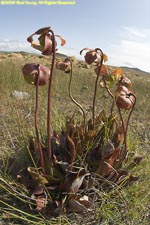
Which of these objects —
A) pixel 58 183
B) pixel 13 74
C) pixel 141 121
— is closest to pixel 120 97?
pixel 58 183

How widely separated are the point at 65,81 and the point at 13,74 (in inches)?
50.9

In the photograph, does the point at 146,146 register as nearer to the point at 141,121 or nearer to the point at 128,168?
the point at 128,168

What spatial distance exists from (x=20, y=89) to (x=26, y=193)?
416cm

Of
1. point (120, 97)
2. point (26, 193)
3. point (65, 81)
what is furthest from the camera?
point (65, 81)

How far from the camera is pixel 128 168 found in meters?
1.96

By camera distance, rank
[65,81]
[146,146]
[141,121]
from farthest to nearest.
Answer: [65,81] → [141,121] → [146,146]

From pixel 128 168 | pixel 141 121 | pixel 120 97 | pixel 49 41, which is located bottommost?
pixel 141 121

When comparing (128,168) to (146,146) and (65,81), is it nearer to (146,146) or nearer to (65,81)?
(146,146)

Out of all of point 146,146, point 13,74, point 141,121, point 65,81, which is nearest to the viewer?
point 146,146

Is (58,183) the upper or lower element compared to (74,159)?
lower

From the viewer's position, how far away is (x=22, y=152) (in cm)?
206

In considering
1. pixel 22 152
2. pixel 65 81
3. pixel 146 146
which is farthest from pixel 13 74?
pixel 22 152

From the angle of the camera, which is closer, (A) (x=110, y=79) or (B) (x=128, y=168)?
(A) (x=110, y=79)

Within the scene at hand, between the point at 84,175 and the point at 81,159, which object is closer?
the point at 84,175
